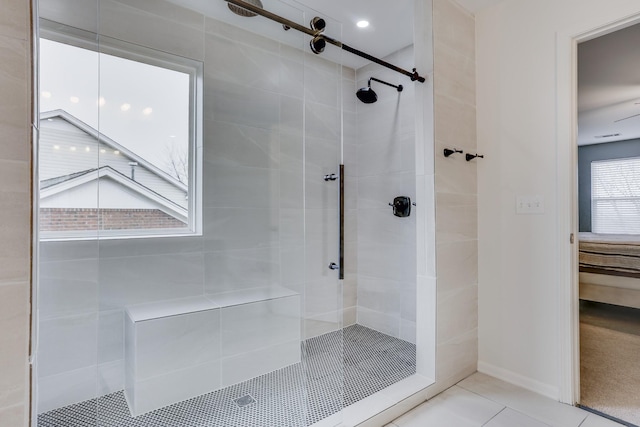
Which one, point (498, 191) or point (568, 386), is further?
point (498, 191)

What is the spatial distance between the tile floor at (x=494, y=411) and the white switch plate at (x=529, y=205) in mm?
1088

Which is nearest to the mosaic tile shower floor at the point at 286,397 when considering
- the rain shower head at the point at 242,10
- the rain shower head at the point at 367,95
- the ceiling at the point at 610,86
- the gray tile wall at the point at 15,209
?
the gray tile wall at the point at 15,209

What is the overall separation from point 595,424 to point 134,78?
3.21 m

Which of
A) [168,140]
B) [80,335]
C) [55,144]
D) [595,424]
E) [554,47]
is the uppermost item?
[554,47]

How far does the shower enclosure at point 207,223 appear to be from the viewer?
69.3 inches

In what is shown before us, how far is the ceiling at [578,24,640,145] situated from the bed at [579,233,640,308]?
1778mm

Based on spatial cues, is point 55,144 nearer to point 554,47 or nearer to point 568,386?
point 554,47

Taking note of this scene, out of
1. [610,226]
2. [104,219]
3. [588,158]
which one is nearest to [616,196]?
[610,226]

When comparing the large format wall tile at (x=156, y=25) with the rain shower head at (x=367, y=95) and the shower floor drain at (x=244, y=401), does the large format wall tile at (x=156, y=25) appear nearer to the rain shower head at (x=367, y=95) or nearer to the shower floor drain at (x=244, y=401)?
the rain shower head at (x=367, y=95)

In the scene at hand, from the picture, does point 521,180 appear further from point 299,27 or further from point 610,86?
point 610,86

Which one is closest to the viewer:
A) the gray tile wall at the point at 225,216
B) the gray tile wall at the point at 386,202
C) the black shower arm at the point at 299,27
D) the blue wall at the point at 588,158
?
the black shower arm at the point at 299,27

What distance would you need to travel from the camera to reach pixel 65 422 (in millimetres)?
1662

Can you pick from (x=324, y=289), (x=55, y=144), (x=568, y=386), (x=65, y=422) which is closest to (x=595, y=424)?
(x=568, y=386)

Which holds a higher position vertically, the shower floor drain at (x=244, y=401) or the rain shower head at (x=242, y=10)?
the rain shower head at (x=242, y=10)
